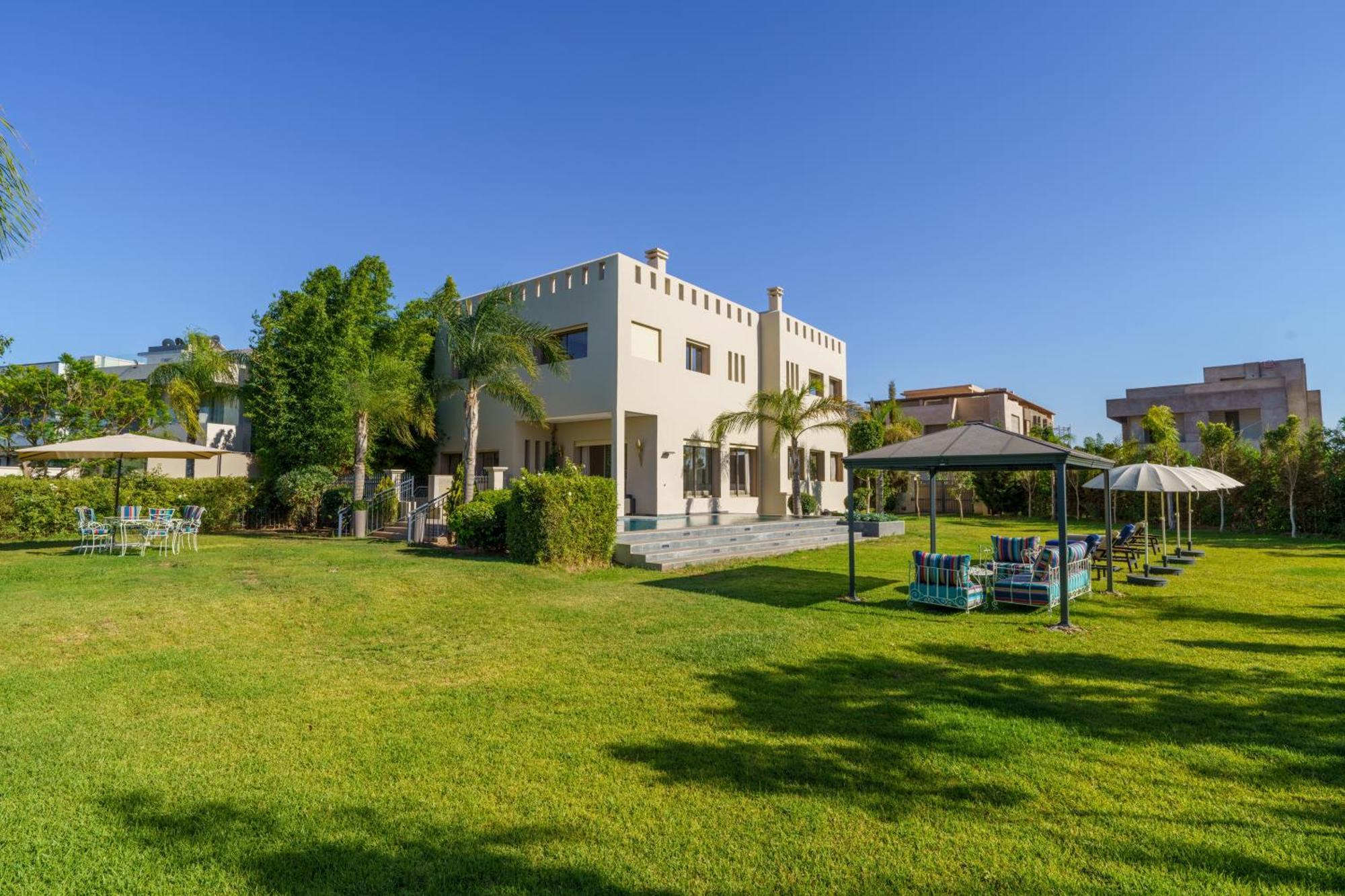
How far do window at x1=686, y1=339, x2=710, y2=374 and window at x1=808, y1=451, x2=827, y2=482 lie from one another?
7.06 metres

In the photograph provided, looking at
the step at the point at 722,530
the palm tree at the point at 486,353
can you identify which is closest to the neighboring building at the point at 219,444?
the palm tree at the point at 486,353

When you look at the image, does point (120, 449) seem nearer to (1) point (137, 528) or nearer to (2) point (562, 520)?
(1) point (137, 528)

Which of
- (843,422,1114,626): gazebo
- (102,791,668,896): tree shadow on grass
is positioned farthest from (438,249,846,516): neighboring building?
(102,791,668,896): tree shadow on grass

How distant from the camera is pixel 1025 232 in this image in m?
15.9

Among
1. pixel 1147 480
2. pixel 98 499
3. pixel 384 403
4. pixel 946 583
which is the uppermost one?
pixel 384 403

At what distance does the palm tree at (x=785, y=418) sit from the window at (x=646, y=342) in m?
3.48

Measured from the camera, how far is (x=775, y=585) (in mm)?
11883

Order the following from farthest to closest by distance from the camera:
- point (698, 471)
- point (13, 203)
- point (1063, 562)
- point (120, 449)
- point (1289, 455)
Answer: point (1289, 455) → point (698, 471) → point (120, 449) → point (1063, 562) → point (13, 203)

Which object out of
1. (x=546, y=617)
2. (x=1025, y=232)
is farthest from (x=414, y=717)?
(x=1025, y=232)

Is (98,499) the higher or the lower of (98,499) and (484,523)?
the higher

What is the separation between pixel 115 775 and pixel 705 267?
2196 centimetres

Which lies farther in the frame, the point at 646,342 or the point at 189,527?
the point at 646,342

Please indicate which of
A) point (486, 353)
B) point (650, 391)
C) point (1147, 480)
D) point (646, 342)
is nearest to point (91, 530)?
point (486, 353)

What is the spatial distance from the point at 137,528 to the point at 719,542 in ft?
45.0
